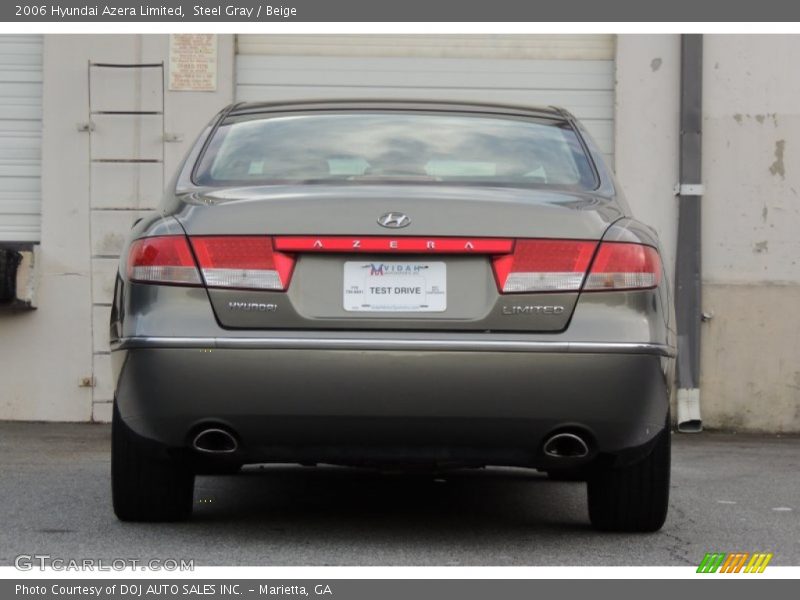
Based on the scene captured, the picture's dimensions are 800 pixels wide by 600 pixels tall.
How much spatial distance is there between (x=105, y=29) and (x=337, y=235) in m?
7.43

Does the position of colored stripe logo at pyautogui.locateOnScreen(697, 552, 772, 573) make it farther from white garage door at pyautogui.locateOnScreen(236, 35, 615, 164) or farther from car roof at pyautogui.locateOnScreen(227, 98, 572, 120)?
white garage door at pyautogui.locateOnScreen(236, 35, 615, 164)

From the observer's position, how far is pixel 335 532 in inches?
211

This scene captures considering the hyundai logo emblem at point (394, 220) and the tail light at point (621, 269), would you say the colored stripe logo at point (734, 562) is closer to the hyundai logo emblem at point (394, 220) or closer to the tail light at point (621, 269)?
the tail light at point (621, 269)

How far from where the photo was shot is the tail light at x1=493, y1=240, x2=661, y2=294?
472 cm

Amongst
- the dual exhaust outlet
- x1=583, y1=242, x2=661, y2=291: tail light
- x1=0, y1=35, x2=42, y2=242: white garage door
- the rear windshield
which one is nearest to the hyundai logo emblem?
the rear windshield

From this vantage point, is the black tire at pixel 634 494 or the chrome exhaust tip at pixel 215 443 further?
the black tire at pixel 634 494

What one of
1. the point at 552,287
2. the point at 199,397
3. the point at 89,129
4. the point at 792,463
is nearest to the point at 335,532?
the point at 199,397

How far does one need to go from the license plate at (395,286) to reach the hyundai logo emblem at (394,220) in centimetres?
12

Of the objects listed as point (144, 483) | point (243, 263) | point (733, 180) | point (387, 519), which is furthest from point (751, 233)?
point (243, 263)

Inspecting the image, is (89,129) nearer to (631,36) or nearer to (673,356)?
(631,36)

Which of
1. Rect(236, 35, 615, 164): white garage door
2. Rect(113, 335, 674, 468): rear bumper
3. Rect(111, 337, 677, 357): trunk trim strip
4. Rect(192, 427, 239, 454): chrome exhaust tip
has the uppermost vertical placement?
Rect(236, 35, 615, 164): white garage door

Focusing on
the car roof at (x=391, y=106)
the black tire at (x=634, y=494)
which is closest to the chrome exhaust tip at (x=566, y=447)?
the black tire at (x=634, y=494)

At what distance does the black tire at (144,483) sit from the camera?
5.16 m

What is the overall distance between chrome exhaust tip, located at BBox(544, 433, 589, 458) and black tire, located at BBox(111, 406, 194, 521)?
123cm
